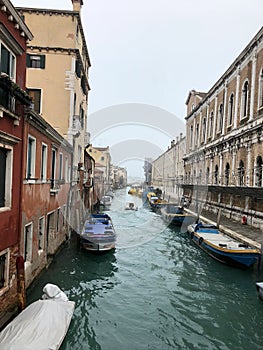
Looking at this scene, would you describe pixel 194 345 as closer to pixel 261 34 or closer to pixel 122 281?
pixel 122 281

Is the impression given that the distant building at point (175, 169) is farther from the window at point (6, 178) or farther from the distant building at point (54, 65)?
the window at point (6, 178)

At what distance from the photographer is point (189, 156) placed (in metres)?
28.3

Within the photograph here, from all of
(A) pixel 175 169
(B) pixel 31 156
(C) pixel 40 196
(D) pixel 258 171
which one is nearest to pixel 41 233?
(C) pixel 40 196

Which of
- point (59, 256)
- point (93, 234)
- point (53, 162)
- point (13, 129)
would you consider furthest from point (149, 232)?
point (13, 129)

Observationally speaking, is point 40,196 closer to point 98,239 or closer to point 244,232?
point 98,239

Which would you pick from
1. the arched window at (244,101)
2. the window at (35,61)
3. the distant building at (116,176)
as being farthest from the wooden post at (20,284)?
the distant building at (116,176)

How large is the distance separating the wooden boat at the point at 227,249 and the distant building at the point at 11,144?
20.6 feet

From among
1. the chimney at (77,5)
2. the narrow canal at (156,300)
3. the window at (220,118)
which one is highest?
the chimney at (77,5)

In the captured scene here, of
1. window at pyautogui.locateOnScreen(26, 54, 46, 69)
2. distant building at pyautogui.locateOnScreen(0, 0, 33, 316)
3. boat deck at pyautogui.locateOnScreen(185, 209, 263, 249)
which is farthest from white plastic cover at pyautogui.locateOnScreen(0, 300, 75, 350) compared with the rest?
window at pyautogui.locateOnScreen(26, 54, 46, 69)

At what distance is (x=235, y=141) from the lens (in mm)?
16531

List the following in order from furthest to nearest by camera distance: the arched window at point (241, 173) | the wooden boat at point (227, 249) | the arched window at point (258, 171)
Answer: the arched window at point (241, 173), the arched window at point (258, 171), the wooden boat at point (227, 249)

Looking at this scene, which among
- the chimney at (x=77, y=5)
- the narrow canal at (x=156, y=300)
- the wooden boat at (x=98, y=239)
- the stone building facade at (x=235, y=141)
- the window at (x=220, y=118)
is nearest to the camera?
the narrow canal at (x=156, y=300)

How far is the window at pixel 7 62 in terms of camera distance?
532cm

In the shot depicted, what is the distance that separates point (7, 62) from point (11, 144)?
59.4 inches
